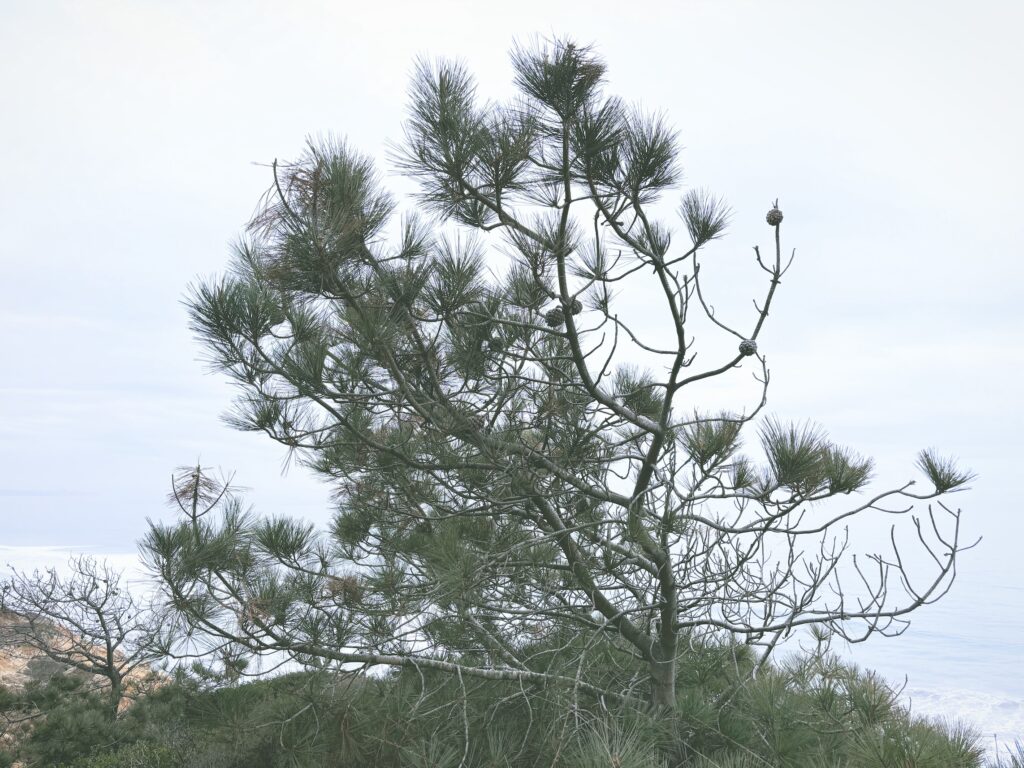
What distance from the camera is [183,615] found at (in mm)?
2779

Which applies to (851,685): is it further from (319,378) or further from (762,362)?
(319,378)

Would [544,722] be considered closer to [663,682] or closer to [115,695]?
[663,682]

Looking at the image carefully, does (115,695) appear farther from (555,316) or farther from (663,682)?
(555,316)

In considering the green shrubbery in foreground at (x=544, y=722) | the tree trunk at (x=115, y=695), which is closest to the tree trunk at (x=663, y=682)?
the green shrubbery in foreground at (x=544, y=722)

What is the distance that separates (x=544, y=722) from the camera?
3.01m

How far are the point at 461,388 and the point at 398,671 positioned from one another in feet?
5.50

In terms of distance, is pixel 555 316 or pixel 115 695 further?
pixel 115 695

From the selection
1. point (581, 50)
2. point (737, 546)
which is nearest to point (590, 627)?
point (737, 546)

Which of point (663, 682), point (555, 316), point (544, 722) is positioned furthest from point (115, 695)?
point (555, 316)

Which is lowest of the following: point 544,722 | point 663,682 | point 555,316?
point 544,722

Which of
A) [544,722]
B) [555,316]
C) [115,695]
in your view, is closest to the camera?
[555,316]

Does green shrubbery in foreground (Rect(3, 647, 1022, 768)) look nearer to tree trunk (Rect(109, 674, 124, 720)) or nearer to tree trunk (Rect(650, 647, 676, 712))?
tree trunk (Rect(650, 647, 676, 712))

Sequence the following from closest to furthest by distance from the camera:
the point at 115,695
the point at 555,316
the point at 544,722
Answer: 1. the point at 555,316
2. the point at 544,722
3. the point at 115,695

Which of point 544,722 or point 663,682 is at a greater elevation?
point 663,682
